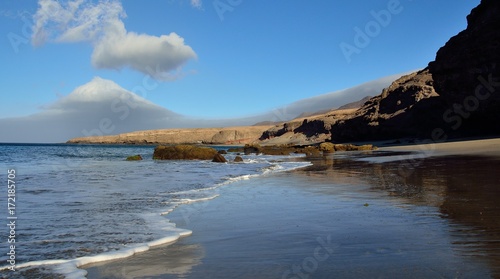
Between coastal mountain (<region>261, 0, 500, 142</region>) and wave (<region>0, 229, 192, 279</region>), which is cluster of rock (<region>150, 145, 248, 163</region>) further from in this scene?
wave (<region>0, 229, 192, 279</region>)

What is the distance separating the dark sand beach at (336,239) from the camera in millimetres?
3768

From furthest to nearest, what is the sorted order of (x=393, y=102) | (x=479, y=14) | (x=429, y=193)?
(x=393, y=102) < (x=479, y=14) < (x=429, y=193)

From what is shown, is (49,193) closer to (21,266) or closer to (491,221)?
(21,266)

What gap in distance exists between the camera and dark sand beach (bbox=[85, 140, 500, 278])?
3.77 meters

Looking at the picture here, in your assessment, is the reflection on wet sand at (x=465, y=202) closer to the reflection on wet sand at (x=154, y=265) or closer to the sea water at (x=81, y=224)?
the reflection on wet sand at (x=154, y=265)

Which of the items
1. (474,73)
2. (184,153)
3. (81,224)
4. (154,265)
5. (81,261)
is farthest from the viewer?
(474,73)

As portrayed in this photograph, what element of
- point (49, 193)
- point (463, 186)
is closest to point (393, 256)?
point (463, 186)

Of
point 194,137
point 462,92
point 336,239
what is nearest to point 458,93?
point 462,92

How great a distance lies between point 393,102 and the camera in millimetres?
64250

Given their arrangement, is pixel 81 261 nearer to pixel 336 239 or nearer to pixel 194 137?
pixel 336 239

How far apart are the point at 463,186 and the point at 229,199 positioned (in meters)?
5.85

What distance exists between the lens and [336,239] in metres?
4.98

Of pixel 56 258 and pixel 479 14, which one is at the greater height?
pixel 479 14

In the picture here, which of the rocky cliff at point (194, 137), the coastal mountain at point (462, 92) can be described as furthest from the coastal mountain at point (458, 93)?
the rocky cliff at point (194, 137)
